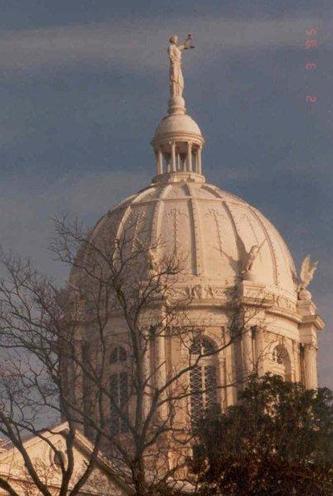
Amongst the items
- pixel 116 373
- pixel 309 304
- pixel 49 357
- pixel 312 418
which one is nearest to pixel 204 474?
pixel 49 357

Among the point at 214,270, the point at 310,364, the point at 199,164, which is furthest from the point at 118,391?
the point at 199,164

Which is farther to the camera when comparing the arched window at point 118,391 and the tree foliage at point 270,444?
the tree foliage at point 270,444

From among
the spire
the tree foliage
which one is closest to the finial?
the spire

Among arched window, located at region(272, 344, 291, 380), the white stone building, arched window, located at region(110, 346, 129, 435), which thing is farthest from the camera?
arched window, located at region(272, 344, 291, 380)

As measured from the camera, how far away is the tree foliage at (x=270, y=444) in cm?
4884

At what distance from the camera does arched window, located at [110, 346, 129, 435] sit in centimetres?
4738

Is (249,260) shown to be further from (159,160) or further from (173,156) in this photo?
(159,160)

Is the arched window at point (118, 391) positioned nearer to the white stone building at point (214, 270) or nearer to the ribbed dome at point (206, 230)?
the white stone building at point (214, 270)

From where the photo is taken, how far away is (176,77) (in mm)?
105000

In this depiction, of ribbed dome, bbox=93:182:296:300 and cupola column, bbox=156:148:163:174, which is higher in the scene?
cupola column, bbox=156:148:163:174

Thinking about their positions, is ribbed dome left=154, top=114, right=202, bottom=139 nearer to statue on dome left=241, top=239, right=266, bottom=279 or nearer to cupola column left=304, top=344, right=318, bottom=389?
statue on dome left=241, top=239, right=266, bottom=279

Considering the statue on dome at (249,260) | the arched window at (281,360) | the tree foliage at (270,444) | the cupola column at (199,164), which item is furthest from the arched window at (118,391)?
the cupola column at (199,164)

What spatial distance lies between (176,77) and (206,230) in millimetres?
12867

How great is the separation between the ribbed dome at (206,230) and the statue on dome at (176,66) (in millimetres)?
8264
